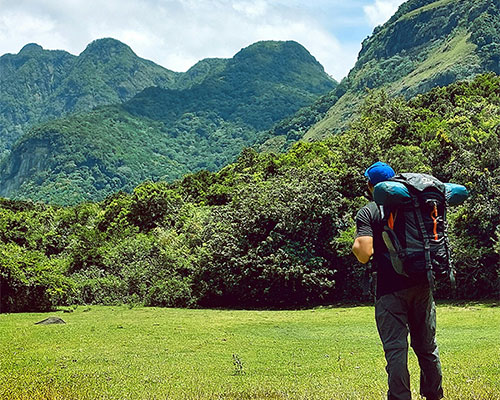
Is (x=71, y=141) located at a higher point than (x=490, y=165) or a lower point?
higher

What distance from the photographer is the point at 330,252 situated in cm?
2848

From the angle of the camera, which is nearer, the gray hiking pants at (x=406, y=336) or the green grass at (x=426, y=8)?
the gray hiking pants at (x=406, y=336)

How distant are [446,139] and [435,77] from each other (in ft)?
345

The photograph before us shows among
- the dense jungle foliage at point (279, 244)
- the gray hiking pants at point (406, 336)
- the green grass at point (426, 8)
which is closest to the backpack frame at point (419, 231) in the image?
the gray hiking pants at point (406, 336)

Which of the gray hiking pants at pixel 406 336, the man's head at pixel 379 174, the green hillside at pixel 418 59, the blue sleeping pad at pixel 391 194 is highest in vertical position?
the green hillside at pixel 418 59

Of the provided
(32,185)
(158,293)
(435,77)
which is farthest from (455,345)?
(32,185)

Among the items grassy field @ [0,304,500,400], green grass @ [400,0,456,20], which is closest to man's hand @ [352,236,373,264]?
grassy field @ [0,304,500,400]

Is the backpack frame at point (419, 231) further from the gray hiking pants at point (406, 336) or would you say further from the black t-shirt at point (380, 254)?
the gray hiking pants at point (406, 336)

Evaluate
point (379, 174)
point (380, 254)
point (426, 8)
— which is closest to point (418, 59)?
point (426, 8)

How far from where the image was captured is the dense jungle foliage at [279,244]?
25.6 m

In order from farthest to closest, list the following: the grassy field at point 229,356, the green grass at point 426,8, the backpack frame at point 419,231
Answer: the green grass at point 426,8 < the grassy field at point 229,356 < the backpack frame at point 419,231

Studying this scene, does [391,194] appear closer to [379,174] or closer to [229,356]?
[379,174]

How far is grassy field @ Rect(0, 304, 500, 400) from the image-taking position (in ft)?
23.7

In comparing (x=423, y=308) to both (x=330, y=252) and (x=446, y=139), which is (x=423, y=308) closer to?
(x=330, y=252)
